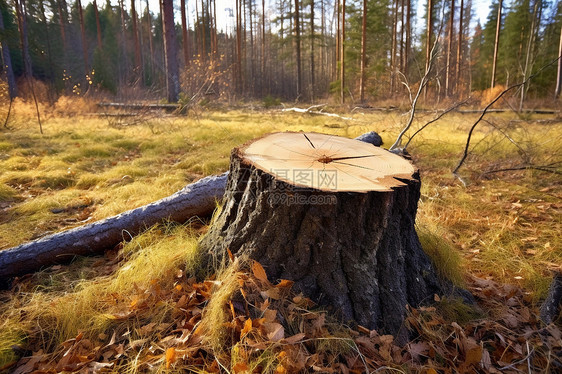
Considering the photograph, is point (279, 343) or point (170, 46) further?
point (170, 46)

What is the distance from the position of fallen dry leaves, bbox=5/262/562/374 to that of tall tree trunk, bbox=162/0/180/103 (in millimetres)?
12842

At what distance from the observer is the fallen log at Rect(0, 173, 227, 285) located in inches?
93.7

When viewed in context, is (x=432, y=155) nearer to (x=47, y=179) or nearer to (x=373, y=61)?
(x=47, y=179)

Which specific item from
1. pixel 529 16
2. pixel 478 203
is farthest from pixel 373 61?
pixel 478 203

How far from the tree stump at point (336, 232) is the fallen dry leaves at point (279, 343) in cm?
11

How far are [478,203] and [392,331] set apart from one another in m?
3.01

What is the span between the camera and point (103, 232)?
8.79ft

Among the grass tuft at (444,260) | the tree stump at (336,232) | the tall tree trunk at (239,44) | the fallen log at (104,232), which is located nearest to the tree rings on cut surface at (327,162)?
the tree stump at (336,232)

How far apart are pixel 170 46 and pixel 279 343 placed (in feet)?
44.4

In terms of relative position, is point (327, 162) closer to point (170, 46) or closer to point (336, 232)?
point (336, 232)

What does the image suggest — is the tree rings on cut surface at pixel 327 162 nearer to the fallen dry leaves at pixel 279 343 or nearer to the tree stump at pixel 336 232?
the tree stump at pixel 336 232

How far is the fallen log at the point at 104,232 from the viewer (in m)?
2.38

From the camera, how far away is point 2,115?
9.60 m

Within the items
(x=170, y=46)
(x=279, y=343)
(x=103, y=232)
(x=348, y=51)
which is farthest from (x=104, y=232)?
(x=348, y=51)
